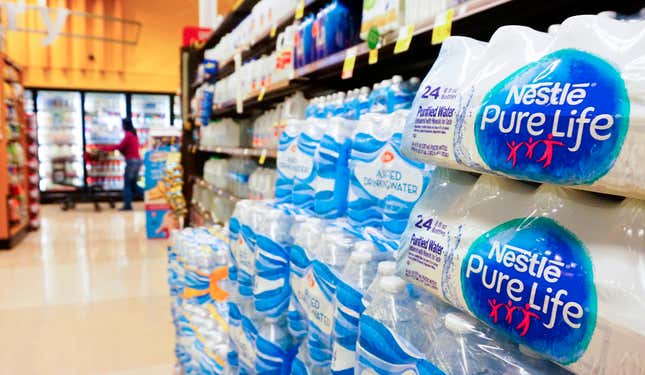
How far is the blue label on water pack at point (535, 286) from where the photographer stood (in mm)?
609

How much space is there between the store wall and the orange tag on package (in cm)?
837

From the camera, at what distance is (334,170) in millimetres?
1454

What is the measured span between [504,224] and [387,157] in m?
0.50

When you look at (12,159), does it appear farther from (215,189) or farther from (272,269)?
(272,269)

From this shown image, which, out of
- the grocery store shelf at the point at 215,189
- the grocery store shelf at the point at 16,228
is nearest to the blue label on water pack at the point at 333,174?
the grocery store shelf at the point at 215,189

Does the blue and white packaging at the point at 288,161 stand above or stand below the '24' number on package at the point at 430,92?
below

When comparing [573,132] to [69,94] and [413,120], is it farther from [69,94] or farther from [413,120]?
[69,94]

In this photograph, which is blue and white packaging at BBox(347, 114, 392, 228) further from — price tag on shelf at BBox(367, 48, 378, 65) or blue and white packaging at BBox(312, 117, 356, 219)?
price tag on shelf at BBox(367, 48, 378, 65)

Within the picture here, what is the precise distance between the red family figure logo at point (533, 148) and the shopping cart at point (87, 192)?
378 inches

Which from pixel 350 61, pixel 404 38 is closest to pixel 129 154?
pixel 350 61

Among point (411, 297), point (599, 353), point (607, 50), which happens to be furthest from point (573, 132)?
point (411, 297)

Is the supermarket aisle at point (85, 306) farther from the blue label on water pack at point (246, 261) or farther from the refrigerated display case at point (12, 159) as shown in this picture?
the blue label on water pack at point (246, 261)

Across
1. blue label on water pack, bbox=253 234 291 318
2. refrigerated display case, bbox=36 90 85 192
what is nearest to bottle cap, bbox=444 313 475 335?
blue label on water pack, bbox=253 234 291 318

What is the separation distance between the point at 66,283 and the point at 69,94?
678 centimetres
